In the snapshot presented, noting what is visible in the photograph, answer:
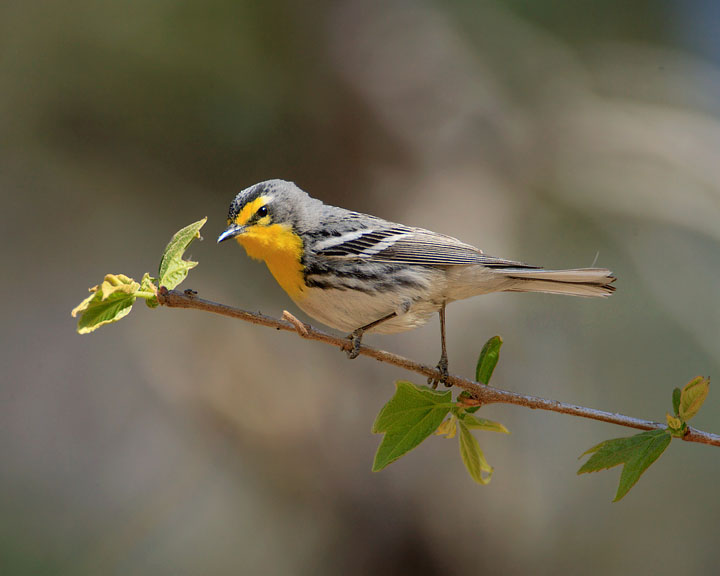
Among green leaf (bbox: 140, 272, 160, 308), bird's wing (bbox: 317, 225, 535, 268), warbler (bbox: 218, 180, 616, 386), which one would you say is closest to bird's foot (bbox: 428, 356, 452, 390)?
warbler (bbox: 218, 180, 616, 386)

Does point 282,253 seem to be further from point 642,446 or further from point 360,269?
point 642,446

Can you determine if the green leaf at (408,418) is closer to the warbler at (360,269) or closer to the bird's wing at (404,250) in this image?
the warbler at (360,269)

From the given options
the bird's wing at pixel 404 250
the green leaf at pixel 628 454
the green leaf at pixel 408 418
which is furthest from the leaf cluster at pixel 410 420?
the bird's wing at pixel 404 250

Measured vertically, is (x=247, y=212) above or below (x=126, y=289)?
above

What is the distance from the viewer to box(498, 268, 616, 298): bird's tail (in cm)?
206

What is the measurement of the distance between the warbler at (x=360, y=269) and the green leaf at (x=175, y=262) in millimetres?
683

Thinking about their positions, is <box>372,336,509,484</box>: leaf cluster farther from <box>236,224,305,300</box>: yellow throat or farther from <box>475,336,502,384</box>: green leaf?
<box>236,224,305,300</box>: yellow throat

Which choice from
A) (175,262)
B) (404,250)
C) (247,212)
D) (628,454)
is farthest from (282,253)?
(628,454)

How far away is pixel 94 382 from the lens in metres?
5.38

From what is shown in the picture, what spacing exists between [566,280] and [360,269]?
2.24ft

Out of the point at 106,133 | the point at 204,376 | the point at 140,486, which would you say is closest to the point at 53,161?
the point at 106,133

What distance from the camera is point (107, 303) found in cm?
136

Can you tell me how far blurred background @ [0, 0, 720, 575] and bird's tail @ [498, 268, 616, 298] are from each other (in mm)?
2536

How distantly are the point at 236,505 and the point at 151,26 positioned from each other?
12.8 feet
